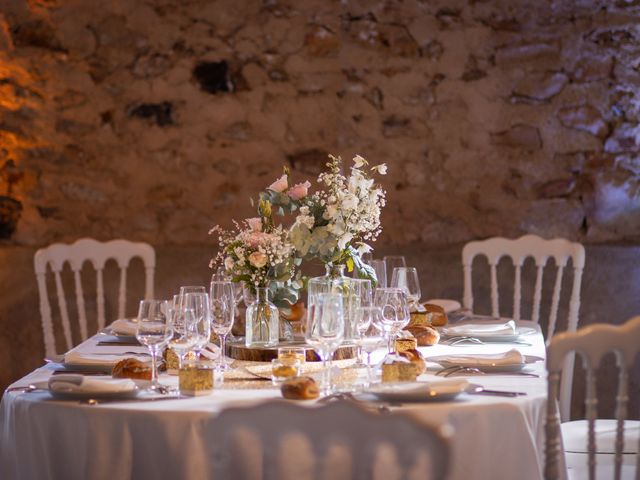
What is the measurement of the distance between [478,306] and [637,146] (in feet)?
3.33

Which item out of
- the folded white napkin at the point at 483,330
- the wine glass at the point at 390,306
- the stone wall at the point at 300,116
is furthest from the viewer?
the stone wall at the point at 300,116

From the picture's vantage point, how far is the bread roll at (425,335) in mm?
2658

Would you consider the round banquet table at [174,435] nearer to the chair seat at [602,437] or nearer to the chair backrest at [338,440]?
the chair backrest at [338,440]

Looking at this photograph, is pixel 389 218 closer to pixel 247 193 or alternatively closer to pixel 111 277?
pixel 247 193

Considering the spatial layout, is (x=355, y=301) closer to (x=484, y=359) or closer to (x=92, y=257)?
(x=484, y=359)

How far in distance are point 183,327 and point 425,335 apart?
0.81 meters

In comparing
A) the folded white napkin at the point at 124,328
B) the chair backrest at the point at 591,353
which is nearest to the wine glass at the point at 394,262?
the folded white napkin at the point at 124,328

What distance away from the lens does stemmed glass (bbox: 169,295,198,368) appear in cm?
210

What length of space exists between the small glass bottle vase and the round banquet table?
1.61 feet

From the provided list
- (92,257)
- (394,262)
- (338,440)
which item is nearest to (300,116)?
(92,257)

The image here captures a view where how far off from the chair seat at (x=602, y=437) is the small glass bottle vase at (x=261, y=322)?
31.4 inches

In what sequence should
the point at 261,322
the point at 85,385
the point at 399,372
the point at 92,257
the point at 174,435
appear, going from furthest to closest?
the point at 92,257 < the point at 261,322 < the point at 399,372 < the point at 85,385 < the point at 174,435

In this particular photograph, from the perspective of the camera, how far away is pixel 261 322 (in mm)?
2461

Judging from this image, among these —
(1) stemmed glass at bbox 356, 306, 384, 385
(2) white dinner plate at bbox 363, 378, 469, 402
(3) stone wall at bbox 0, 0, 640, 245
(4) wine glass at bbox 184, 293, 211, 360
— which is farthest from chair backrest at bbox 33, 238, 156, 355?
(2) white dinner plate at bbox 363, 378, 469, 402
